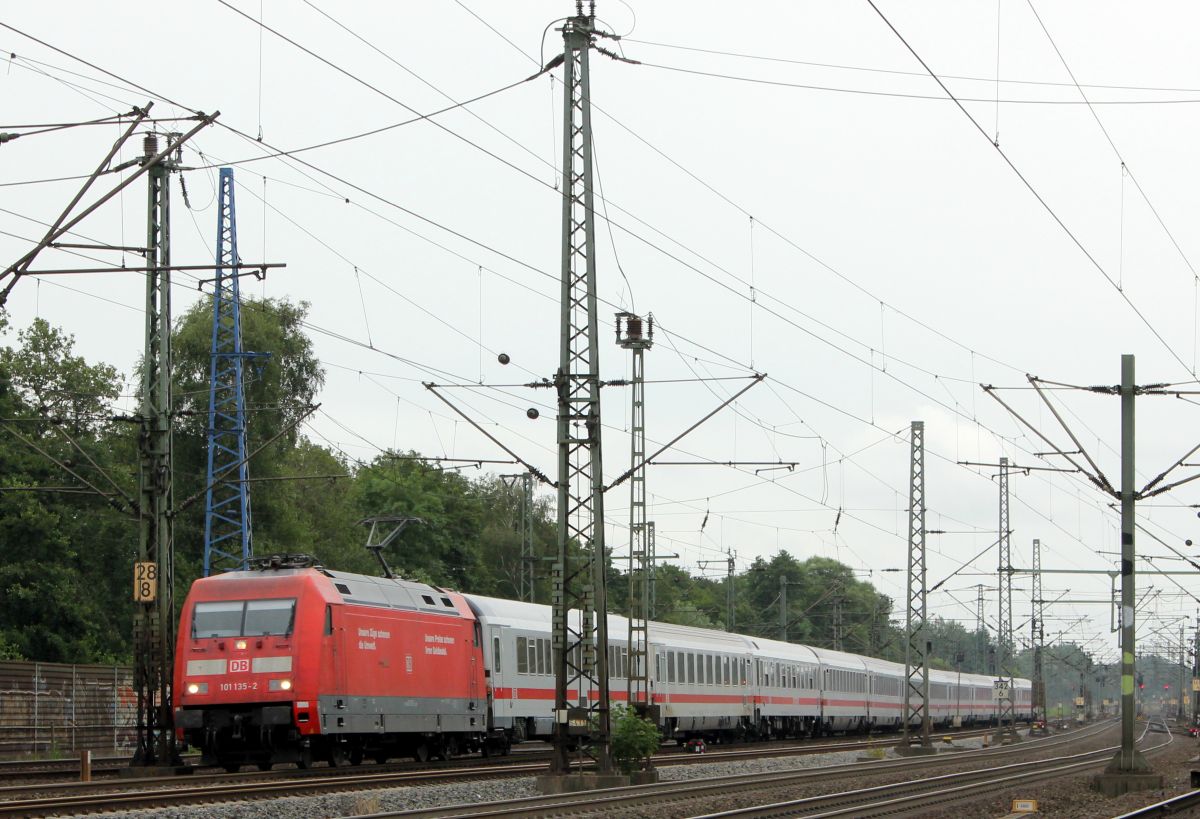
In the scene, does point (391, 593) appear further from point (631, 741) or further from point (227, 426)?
point (227, 426)

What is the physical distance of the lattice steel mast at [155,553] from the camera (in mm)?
27141

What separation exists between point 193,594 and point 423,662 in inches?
207

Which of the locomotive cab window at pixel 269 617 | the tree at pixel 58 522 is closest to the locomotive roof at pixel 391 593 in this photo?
Answer: the locomotive cab window at pixel 269 617

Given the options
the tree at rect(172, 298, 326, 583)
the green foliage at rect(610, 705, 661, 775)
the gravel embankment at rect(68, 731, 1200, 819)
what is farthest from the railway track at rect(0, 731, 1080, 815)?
the tree at rect(172, 298, 326, 583)

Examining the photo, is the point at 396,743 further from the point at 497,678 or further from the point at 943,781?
the point at 943,781

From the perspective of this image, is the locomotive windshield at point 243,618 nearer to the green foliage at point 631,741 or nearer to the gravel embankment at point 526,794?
the gravel embankment at point 526,794

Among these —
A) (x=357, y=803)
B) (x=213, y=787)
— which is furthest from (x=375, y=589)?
(x=357, y=803)

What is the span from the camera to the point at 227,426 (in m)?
61.1

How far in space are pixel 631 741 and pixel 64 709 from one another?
18.9m

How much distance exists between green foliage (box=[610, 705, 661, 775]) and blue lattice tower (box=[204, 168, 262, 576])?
58.6 ft

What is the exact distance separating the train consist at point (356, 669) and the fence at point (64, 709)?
9.97m

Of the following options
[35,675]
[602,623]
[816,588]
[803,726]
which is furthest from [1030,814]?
[816,588]

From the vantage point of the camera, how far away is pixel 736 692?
51938 millimetres

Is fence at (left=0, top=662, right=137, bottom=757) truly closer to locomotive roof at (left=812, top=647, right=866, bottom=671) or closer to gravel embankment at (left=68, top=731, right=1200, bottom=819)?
gravel embankment at (left=68, top=731, right=1200, bottom=819)
